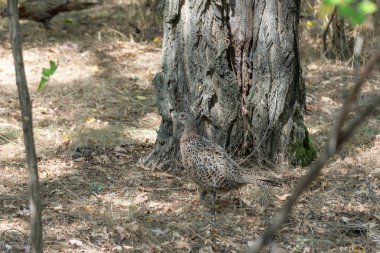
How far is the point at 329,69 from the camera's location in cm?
977

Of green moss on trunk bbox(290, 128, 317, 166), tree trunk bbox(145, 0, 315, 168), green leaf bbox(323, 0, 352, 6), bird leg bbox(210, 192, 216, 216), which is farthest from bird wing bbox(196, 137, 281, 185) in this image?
green leaf bbox(323, 0, 352, 6)

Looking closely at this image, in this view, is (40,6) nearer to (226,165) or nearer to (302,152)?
(302,152)

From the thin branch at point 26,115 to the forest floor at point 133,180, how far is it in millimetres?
1305

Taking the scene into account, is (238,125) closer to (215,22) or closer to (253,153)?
(253,153)

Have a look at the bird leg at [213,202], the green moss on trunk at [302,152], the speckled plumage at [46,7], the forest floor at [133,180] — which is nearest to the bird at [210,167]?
the bird leg at [213,202]

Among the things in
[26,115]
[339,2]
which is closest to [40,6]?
[26,115]

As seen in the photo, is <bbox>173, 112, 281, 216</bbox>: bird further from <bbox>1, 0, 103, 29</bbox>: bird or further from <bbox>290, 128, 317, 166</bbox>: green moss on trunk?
<bbox>1, 0, 103, 29</bbox>: bird

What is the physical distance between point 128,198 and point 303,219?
1598mm

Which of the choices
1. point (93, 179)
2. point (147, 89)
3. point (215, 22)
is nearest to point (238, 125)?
point (215, 22)

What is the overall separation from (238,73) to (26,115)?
10.6 feet

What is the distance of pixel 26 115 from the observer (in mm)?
3295

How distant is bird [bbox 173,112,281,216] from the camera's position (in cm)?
567

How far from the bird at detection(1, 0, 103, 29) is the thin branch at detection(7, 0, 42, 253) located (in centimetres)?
755

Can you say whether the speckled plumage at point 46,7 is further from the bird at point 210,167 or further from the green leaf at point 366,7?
the green leaf at point 366,7
